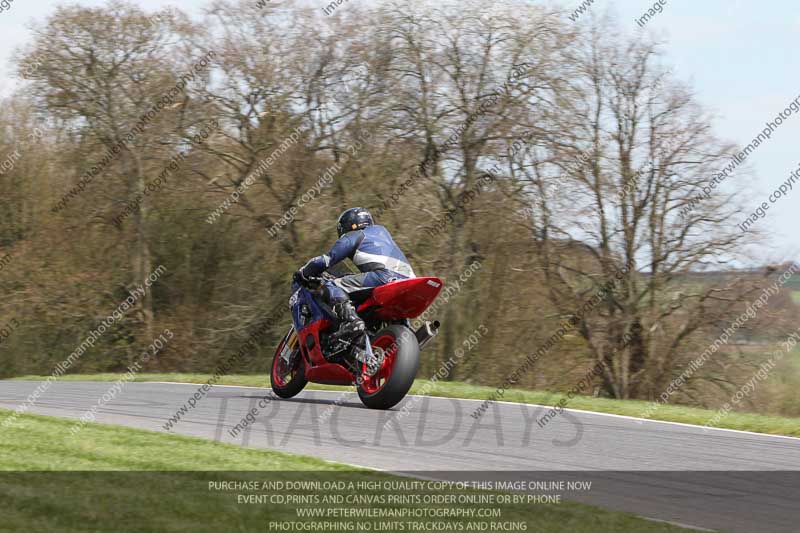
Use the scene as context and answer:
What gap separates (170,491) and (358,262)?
16.3 feet

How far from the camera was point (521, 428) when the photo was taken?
32.4ft

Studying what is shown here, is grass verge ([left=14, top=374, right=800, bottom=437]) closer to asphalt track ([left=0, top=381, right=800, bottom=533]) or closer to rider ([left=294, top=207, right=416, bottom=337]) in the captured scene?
asphalt track ([left=0, top=381, right=800, bottom=533])

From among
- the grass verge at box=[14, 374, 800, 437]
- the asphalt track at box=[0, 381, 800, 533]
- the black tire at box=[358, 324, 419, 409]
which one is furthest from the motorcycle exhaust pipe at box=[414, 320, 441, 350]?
the grass verge at box=[14, 374, 800, 437]

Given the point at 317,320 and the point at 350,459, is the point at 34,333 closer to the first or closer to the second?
the point at 317,320

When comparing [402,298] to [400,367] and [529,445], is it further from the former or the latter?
[529,445]

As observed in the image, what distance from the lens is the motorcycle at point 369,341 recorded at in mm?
10211

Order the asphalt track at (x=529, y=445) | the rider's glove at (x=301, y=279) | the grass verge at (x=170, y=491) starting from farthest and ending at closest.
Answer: the rider's glove at (x=301, y=279), the asphalt track at (x=529, y=445), the grass verge at (x=170, y=491)

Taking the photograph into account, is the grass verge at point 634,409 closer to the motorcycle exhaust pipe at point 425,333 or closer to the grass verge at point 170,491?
the motorcycle exhaust pipe at point 425,333

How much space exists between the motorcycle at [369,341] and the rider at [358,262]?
0.13m

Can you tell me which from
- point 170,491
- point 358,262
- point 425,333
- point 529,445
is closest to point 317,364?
point 358,262

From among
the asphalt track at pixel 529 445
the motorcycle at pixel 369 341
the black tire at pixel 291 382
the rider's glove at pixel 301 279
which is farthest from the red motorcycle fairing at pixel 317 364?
the rider's glove at pixel 301 279

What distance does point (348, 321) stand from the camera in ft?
34.6

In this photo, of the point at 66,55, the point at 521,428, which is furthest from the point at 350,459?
the point at 66,55

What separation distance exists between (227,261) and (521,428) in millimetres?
18456
